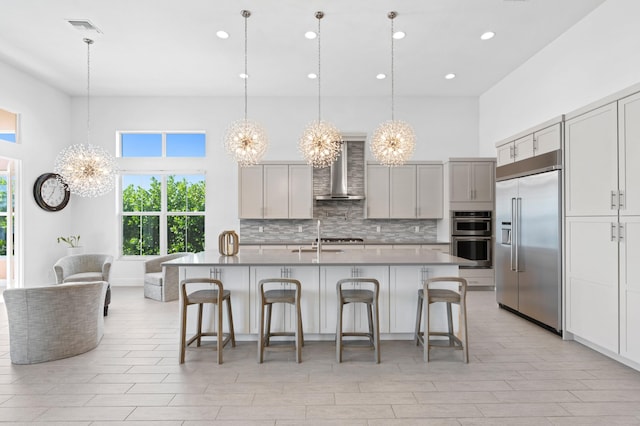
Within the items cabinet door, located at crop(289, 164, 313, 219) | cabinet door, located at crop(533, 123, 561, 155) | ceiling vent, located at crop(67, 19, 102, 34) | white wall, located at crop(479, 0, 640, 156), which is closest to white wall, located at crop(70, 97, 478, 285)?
cabinet door, located at crop(289, 164, 313, 219)

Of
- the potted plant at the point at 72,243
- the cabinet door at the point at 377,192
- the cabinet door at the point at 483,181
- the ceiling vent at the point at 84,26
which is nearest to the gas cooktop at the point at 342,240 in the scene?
the cabinet door at the point at 377,192

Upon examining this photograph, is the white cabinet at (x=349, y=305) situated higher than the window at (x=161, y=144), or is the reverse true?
the window at (x=161, y=144)

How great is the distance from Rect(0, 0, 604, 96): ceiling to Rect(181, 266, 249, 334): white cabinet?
9.74 ft

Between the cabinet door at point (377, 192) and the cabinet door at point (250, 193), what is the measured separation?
6.75 ft

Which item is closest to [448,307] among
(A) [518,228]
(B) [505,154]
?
(A) [518,228]

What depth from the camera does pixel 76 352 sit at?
12.5 ft

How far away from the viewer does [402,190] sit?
7.31 metres

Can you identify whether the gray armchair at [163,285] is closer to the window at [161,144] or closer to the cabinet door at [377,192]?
the window at [161,144]

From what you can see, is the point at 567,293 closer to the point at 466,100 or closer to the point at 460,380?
the point at 460,380

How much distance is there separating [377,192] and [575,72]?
11.6 ft

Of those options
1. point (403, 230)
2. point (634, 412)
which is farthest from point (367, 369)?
point (403, 230)

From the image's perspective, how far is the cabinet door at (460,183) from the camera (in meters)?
6.98

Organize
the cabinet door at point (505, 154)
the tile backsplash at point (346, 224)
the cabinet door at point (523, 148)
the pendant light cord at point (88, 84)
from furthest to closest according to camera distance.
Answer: the tile backsplash at point (346, 224) < the cabinet door at point (505, 154) < the pendant light cord at point (88, 84) < the cabinet door at point (523, 148)

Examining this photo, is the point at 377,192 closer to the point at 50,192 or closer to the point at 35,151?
the point at 50,192
